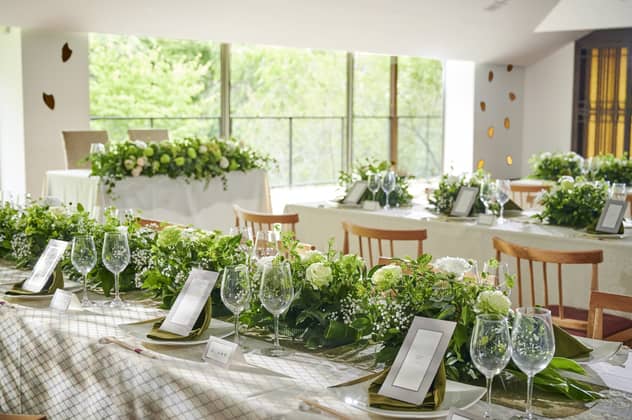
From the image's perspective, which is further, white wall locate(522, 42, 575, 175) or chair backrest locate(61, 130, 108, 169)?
white wall locate(522, 42, 575, 175)

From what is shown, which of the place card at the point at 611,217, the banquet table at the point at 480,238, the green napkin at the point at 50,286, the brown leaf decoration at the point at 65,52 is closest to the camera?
the green napkin at the point at 50,286

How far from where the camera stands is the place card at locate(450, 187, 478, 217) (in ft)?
15.0

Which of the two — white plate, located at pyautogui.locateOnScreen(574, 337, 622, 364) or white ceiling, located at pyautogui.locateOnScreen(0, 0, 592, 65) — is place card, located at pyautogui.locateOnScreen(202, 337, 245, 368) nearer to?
white plate, located at pyautogui.locateOnScreen(574, 337, 622, 364)

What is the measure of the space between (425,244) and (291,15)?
17.0 ft

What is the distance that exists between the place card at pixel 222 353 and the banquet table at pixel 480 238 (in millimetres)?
2404

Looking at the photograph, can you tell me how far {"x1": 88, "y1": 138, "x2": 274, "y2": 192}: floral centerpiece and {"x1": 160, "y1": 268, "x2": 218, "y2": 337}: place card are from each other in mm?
3768

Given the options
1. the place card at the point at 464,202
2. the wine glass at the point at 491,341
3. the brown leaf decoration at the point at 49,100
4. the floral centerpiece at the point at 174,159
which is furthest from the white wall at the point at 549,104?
the wine glass at the point at 491,341

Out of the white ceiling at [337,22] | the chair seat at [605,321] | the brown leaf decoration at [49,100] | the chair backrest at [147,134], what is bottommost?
the chair seat at [605,321]

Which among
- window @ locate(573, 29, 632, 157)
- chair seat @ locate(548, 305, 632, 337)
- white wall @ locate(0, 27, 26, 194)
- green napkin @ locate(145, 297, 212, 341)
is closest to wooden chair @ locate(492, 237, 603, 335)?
chair seat @ locate(548, 305, 632, 337)

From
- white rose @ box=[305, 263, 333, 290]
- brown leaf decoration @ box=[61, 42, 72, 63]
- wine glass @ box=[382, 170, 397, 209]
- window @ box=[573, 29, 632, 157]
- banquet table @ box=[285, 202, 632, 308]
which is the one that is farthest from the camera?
window @ box=[573, 29, 632, 157]

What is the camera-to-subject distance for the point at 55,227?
291cm

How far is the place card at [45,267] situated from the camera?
99.9 inches

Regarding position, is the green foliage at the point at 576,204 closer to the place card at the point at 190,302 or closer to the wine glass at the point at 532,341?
the place card at the point at 190,302

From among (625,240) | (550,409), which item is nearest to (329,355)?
(550,409)
